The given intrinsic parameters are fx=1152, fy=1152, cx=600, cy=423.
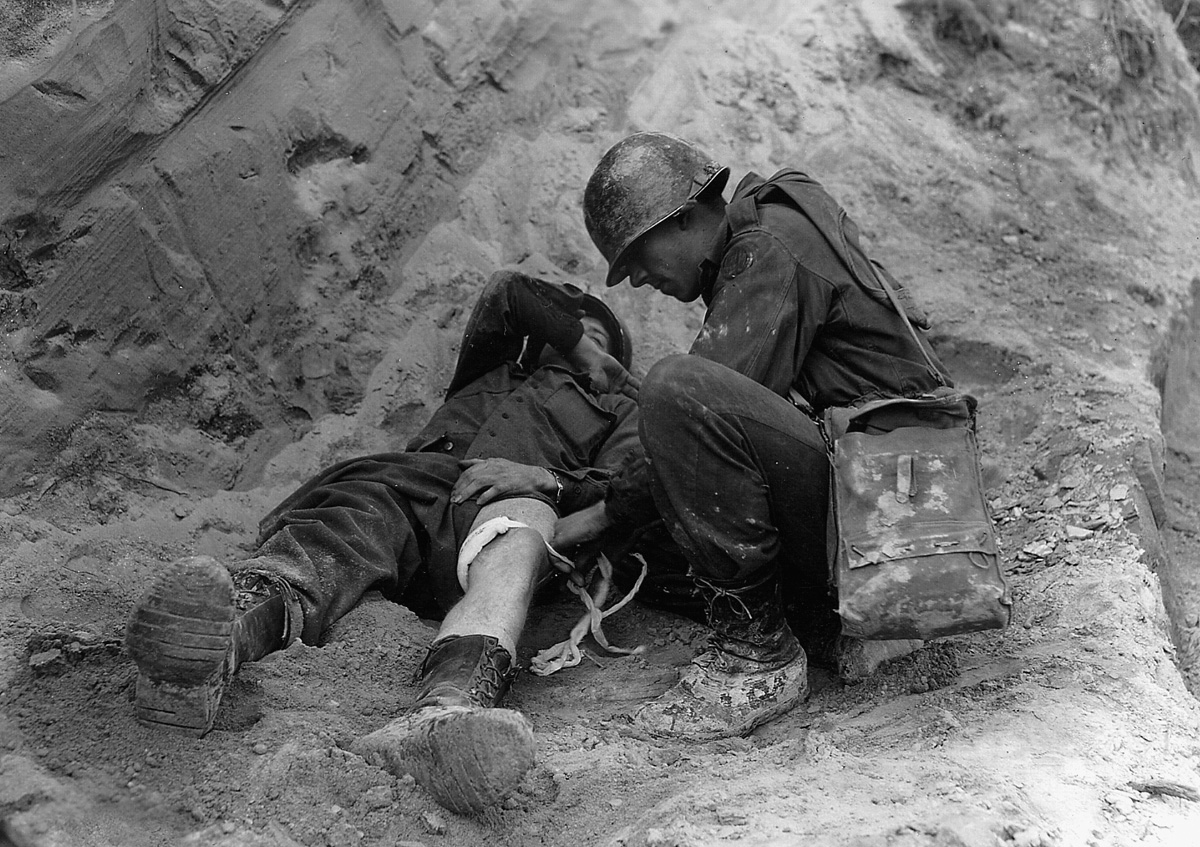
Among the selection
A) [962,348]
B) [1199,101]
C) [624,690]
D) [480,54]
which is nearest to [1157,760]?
[624,690]

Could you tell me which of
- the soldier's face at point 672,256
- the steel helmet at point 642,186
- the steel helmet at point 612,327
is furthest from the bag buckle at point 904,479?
the steel helmet at point 612,327

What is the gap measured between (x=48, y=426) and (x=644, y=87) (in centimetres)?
294

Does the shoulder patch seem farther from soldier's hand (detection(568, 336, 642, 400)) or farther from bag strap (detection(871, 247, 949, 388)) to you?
soldier's hand (detection(568, 336, 642, 400))

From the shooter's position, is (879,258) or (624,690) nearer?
(624,690)

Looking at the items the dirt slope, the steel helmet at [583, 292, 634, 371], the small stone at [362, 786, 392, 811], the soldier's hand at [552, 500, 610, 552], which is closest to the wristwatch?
the soldier's hand at [552, 500, 610, 552]

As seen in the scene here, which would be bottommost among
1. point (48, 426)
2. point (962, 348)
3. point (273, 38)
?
point (962, 348)

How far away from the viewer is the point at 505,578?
2.74 metres

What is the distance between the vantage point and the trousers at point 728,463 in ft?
7.97

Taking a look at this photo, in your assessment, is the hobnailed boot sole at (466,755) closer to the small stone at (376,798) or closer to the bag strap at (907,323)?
the small stone at (376,798)

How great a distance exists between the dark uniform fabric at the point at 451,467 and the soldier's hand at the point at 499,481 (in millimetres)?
36

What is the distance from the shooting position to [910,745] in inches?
91.1

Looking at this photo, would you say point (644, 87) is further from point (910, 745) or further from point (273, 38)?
point (910, 745)

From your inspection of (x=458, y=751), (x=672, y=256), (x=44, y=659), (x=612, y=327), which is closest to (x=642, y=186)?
(x=672, y=256)

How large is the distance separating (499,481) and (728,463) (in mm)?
800
